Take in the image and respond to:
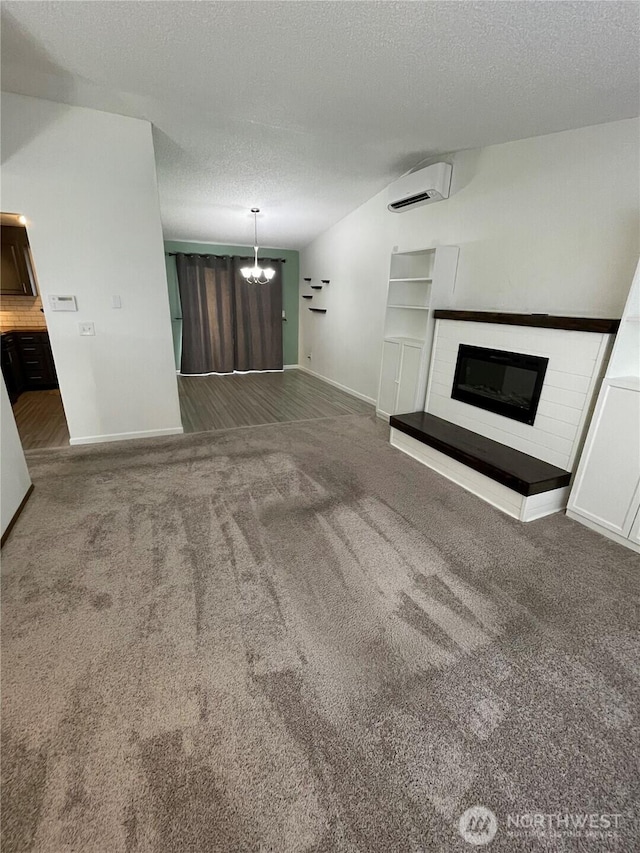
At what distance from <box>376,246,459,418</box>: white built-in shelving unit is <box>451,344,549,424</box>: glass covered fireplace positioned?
1.65 ft

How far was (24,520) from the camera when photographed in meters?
2.31

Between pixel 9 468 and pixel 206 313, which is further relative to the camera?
pixel 206 313

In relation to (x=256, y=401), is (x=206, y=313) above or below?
above

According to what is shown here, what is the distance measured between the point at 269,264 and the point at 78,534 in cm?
594

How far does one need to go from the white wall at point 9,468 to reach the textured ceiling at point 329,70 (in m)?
2.05

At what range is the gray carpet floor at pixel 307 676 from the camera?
1034 mm

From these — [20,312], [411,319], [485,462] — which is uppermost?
[411,319]

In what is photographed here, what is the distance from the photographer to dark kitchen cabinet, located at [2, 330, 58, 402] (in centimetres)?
471

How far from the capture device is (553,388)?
261 cm

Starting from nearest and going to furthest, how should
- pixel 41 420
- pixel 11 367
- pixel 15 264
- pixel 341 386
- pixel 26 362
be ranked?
1. pixel 41 420
2. pixel 15 264
3. pixel 11 367
4. pixel 26 362
5. pixel 341 386

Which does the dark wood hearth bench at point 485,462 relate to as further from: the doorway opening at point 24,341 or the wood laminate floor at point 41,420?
the doorway opening at point 24,341

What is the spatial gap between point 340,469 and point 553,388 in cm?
172

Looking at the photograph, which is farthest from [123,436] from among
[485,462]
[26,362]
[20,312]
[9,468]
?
[485,462]

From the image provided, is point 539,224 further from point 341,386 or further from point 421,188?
point 341,386
